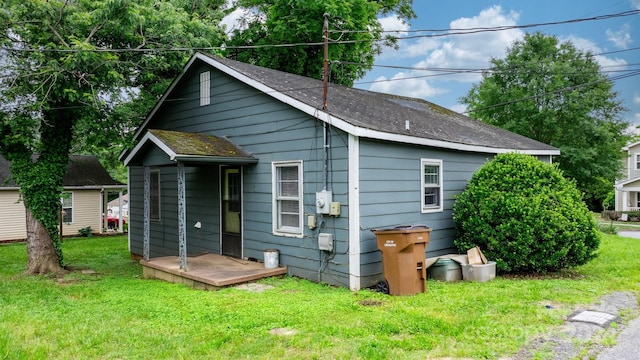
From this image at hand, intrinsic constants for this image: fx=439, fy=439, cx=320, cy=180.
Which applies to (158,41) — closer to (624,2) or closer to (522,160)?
(522,160)

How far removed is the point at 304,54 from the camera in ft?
59.6

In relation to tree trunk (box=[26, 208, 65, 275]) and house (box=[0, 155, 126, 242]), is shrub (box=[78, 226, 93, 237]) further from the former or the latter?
tree trunk (box=[26, 208, 65, 275])

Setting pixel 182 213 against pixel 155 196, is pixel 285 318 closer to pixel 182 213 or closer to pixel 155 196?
pixel 182 213

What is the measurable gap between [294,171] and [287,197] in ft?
1.67

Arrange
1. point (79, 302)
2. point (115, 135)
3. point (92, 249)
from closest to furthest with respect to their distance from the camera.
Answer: point (79, 302) < point (115, 135) < point (92, 249)

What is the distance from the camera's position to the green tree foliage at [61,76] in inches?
328

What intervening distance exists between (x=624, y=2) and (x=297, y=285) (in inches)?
344

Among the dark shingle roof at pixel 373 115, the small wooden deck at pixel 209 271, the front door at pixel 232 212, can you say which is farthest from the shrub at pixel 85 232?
the dark shingle roof at pixel 373 115

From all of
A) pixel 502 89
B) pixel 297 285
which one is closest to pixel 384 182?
pixel 297 285

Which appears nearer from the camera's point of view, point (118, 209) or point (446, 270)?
point (446, 270)

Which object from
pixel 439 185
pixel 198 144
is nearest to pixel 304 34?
pixel 198 144

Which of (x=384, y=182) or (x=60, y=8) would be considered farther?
(x=60, y=8)

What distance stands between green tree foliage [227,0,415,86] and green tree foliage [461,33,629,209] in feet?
38.5

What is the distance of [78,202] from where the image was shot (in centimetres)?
1928
